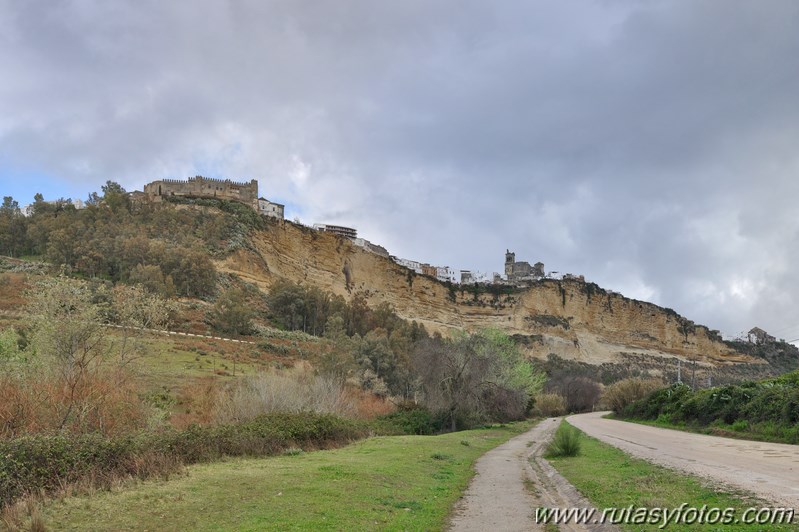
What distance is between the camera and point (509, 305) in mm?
133625

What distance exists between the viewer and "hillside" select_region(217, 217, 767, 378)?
105 m

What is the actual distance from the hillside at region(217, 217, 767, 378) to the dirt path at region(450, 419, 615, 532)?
76.0 meters

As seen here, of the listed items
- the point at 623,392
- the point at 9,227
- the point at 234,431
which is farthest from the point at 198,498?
the point at 9,227

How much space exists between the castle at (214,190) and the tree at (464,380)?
77.7 metres

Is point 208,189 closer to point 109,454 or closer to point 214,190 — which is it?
point 214,190

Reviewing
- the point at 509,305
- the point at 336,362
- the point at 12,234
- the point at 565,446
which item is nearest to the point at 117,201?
Result: the point at 12,234

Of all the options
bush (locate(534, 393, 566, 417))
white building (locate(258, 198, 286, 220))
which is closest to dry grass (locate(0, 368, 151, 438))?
bush (locate(534, 393, 566, 417))

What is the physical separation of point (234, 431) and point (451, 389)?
80.6ft

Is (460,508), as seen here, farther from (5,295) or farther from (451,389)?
(5,295)

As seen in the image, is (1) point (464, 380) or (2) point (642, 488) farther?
(1) point (464, 380)

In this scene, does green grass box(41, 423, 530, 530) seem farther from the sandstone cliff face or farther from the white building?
the white building

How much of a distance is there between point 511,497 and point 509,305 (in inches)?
4847

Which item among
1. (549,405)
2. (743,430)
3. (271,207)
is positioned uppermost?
(271,207)

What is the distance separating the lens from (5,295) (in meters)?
57.2
